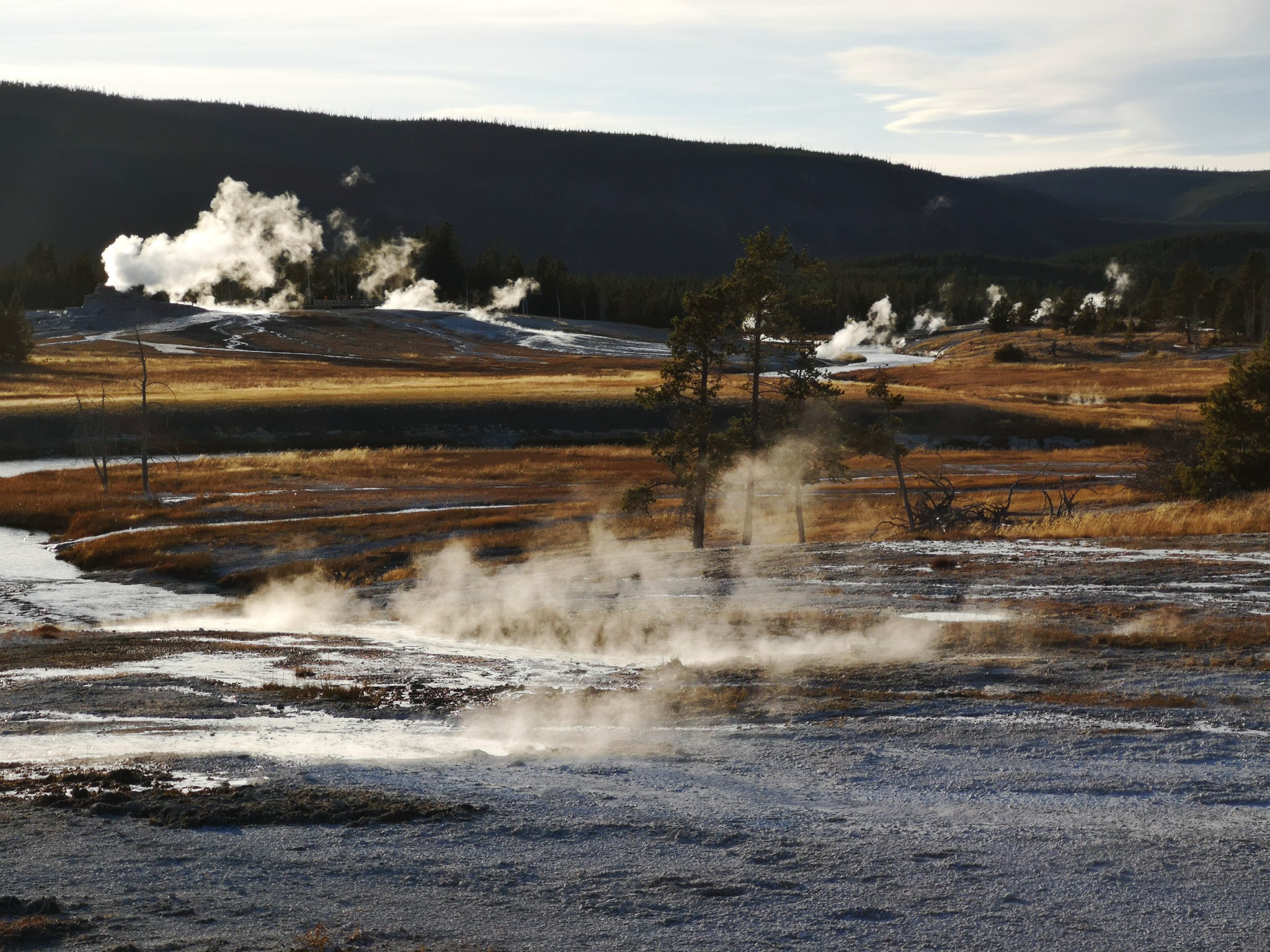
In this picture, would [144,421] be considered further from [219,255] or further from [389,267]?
[389,267]

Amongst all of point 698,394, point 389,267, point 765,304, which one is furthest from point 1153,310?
point 698,394

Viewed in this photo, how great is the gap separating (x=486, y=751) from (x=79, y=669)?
9875 millimetres

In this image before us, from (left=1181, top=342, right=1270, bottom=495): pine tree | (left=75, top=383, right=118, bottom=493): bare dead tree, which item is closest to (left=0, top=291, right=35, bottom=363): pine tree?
(left=75, top=383, right=118, bottom=493): bare dead tree

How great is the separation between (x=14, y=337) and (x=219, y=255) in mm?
66487

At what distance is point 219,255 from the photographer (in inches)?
6339

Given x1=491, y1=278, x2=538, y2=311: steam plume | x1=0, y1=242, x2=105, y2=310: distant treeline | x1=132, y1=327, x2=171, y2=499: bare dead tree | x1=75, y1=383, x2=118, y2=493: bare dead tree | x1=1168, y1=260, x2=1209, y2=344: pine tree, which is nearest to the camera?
x1=132, y1=327, x2=171, y2=499: bare dead tree

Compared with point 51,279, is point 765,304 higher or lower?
lower

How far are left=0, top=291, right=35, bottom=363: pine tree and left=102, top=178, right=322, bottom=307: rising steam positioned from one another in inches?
1576

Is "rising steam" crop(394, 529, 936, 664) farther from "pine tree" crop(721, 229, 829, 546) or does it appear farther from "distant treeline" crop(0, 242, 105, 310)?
"distant treeline" crop(0, 242, 105, 310)

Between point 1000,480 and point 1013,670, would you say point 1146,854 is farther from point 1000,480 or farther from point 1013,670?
point 1000,480

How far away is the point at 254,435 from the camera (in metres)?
70.1

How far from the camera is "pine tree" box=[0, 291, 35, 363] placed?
97250mm

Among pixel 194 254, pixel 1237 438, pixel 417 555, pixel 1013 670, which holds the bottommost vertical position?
pixel 417 555

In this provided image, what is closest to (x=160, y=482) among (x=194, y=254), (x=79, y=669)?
(x=79, y=669)
